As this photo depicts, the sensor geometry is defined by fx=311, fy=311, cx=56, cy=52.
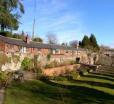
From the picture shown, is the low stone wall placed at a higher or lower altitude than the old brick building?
lower

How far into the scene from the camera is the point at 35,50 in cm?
4791

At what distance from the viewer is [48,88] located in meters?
28.9

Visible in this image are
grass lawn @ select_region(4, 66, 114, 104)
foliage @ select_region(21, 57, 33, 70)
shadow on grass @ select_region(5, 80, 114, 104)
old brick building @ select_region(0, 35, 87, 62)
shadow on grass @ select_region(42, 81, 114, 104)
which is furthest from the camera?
foliage @ select_region(21, 57, 33, 70)

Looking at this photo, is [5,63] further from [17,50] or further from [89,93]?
[89,93]

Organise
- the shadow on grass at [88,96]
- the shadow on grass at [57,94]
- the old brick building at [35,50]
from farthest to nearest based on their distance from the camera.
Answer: the old brick building at [35,50]
the shadow on grass at [88,96]
the shadow on grass at [57,94]

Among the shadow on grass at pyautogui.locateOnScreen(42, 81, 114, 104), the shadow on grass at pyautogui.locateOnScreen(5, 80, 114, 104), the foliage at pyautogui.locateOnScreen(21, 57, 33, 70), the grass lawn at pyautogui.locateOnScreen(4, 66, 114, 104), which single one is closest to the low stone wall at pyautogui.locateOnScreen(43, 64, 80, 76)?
the foliage at pyautogui.locateOnScreen(21, 57, 33, 70)

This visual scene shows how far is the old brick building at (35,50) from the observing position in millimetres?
40375

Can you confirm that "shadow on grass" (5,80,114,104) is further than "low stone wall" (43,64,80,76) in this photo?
No

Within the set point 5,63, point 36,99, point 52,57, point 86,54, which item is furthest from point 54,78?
point 86,54

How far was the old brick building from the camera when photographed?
40375 mm

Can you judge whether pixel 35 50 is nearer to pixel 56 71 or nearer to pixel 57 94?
pixel 56 71

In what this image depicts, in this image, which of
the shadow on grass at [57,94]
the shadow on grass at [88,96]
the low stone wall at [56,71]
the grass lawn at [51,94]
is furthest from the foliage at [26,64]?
the shadow on grass at [88,96]

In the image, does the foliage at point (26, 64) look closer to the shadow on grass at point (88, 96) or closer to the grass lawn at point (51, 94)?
the grass lawn at point (51, 94)

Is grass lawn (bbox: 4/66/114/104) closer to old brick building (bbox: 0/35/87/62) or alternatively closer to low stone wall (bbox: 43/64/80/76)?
low stone wall (bbox: 43/64/80/76)
